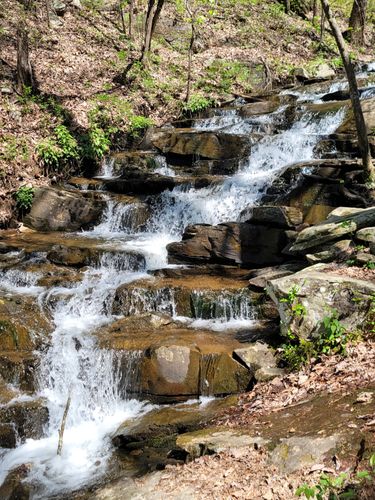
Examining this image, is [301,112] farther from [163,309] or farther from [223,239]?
[163,309]

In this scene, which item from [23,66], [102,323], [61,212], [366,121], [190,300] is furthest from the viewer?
[23,66]

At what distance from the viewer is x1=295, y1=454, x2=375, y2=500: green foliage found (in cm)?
317

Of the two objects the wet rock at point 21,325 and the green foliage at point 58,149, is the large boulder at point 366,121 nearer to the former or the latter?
the green foliage at point 58,149

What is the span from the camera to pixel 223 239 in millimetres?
10242

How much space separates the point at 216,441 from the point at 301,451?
39.5 inches

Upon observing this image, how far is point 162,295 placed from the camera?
864 centimetres

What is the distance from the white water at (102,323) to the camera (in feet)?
19.0

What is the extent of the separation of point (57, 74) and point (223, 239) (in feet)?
37.2

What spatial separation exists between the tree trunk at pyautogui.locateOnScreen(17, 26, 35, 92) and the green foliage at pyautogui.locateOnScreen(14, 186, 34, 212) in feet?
15.5

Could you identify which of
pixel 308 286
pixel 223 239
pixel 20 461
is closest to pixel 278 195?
pixel 223 239

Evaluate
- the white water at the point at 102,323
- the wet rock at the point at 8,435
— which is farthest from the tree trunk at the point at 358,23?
the wet rock at the point at 8,435

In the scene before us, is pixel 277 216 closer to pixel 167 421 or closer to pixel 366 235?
pixel 366 235

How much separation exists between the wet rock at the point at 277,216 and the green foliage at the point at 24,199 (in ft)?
20.2

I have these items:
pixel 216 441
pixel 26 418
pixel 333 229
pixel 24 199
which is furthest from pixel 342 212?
pixel 24 199
